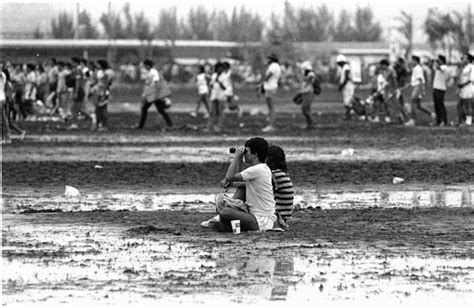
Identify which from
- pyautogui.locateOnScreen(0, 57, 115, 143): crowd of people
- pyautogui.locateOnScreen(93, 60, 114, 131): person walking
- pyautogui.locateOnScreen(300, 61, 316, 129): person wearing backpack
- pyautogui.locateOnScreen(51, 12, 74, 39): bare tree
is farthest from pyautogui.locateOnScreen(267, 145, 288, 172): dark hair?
pyautogui.locateOnScreen(51, 12, 74, 39): bare tree

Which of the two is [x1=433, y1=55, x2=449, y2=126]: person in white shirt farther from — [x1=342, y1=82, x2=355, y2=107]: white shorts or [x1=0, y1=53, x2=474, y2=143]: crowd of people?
[x1=342, y1=82, x2=355, y2=107]: white shorts

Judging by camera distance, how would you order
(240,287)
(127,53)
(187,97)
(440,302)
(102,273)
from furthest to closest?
(127,53) < (187,97) < (102,273) < (240,287) < (440,302)

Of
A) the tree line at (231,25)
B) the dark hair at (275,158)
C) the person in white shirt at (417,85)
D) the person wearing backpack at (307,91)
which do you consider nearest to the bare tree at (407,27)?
the tree line at (231,25)

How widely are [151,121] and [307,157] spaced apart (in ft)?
47.6

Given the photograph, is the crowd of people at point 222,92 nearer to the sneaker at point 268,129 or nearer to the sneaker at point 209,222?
the sneaker at point 268,129

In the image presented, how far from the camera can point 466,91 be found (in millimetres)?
31859

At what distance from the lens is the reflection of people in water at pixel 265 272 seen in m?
9.73

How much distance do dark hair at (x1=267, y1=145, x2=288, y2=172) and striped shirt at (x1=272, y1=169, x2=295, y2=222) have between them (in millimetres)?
74

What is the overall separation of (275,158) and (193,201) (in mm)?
3247

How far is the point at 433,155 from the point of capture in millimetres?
23797

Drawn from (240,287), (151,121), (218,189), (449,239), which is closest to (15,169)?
(218,189)

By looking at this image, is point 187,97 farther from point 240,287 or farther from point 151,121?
point 240,287

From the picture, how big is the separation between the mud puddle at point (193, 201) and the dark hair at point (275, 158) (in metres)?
2.08

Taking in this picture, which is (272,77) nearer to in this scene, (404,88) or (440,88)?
(440,88)
